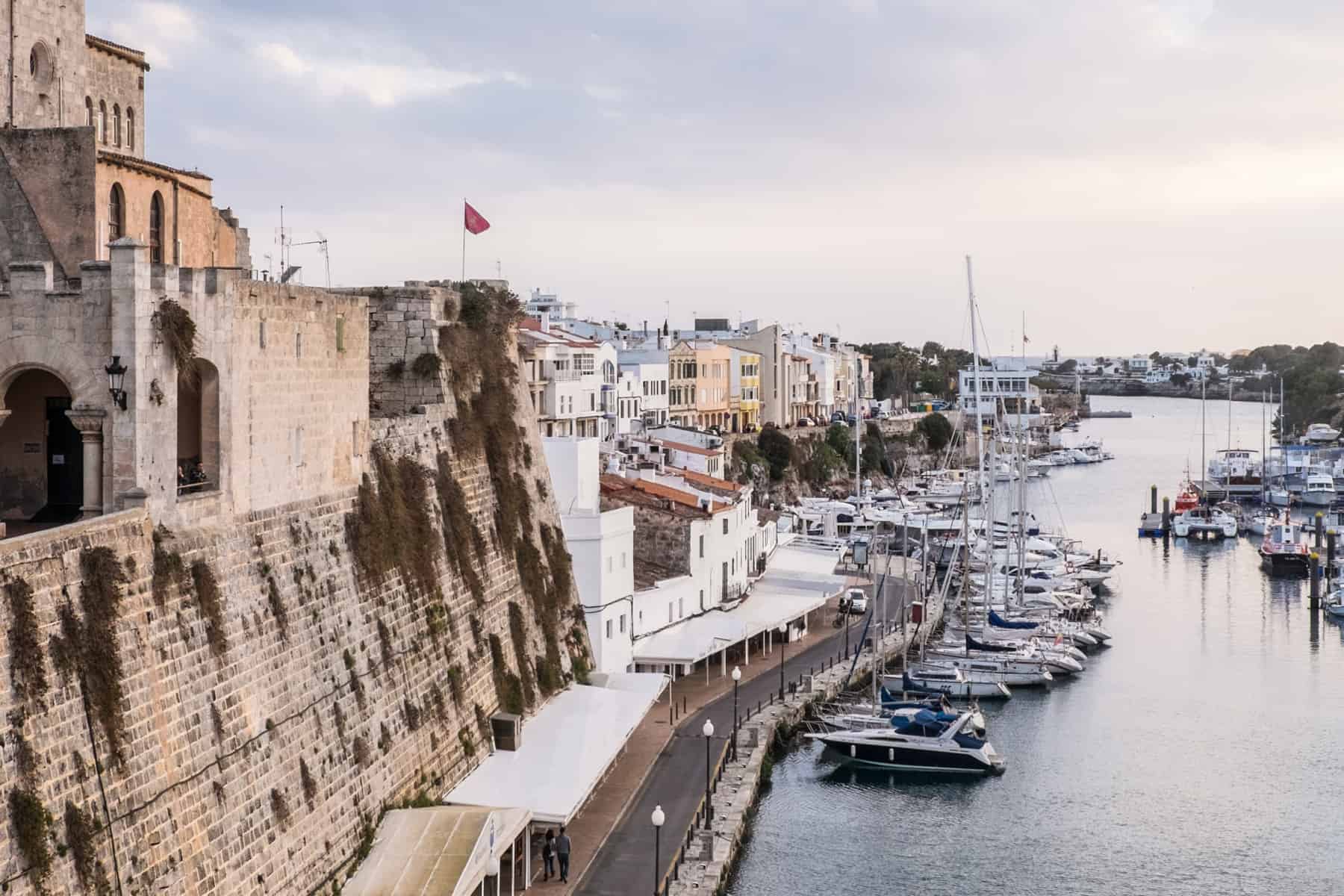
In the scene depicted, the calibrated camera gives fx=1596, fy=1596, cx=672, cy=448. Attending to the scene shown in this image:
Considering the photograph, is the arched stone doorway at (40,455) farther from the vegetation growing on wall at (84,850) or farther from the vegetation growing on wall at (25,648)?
the vegetation growing on wall at (84,850)

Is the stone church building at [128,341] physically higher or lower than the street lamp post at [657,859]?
higher

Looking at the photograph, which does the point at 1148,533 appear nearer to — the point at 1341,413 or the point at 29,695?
the point at 1341,413

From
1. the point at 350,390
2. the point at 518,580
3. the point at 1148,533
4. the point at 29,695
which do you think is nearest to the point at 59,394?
the point at 350,390

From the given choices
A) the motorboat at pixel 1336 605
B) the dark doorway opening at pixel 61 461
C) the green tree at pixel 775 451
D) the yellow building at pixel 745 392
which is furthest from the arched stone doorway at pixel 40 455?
the yellow building at pixel 745 392

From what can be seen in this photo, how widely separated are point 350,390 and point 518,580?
8443mm

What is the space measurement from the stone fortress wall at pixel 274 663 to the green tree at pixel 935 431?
96.7 m

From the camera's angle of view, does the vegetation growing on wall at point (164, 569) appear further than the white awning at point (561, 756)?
No

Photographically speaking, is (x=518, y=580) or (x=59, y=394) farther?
(x=518, y=580)

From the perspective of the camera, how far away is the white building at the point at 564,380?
57281 millimetres

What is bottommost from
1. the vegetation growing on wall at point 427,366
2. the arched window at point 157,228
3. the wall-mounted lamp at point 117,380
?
the wall-mounted lamp at point 117,380

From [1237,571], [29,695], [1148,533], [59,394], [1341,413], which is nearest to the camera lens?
[29,695]

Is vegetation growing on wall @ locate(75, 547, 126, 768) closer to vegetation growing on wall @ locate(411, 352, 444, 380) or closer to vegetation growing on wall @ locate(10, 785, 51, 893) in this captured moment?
vegetation growing on wall @ locate(10, 785, 51, 893)

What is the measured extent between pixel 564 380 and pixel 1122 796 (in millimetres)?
29133

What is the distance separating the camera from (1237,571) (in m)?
77.1
